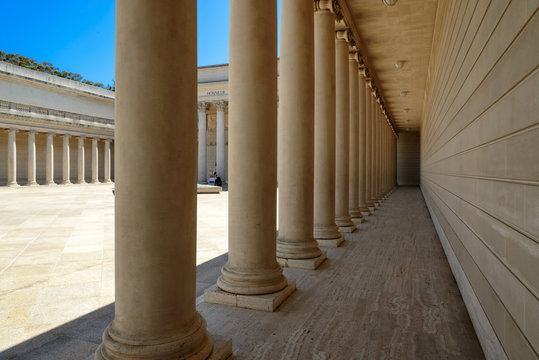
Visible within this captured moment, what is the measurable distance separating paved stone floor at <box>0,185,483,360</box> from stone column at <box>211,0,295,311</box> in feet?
7.60

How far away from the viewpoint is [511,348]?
12719mm

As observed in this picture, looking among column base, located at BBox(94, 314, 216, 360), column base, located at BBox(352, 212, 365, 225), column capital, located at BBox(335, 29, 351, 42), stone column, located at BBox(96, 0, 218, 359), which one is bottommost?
column base, located at BBox(352, 212, 365, 225)

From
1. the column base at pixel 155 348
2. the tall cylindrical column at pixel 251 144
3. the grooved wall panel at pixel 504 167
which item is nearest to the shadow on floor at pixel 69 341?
the column base at pixel 155 348

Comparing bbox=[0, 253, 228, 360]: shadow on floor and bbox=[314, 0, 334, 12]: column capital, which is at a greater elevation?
bbox=[314, 0, 334, 12]: column capital

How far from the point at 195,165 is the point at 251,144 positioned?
804 cm

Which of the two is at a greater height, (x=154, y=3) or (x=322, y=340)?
(x=154, y=3)

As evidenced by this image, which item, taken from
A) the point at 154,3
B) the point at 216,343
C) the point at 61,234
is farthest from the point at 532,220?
the point at 61,234

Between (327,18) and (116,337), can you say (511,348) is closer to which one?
(116,337)

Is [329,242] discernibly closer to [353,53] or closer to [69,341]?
[69,341]

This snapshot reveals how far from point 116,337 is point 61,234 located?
39.4 metres

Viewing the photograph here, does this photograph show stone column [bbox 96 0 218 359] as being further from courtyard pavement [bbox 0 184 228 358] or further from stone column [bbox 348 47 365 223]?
stone column [bbox 348 47 365 223]

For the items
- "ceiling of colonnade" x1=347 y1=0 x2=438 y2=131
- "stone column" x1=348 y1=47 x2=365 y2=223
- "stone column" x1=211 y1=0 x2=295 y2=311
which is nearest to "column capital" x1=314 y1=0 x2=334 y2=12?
"ceiling of colonnade" x1=347 y1=0 x2=438 y2=131

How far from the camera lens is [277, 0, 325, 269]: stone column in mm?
31297

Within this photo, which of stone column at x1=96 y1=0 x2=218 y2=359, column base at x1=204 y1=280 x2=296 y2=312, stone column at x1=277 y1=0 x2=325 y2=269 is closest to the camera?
stone column at x1=96 y1=0 x2=218 y2=359
